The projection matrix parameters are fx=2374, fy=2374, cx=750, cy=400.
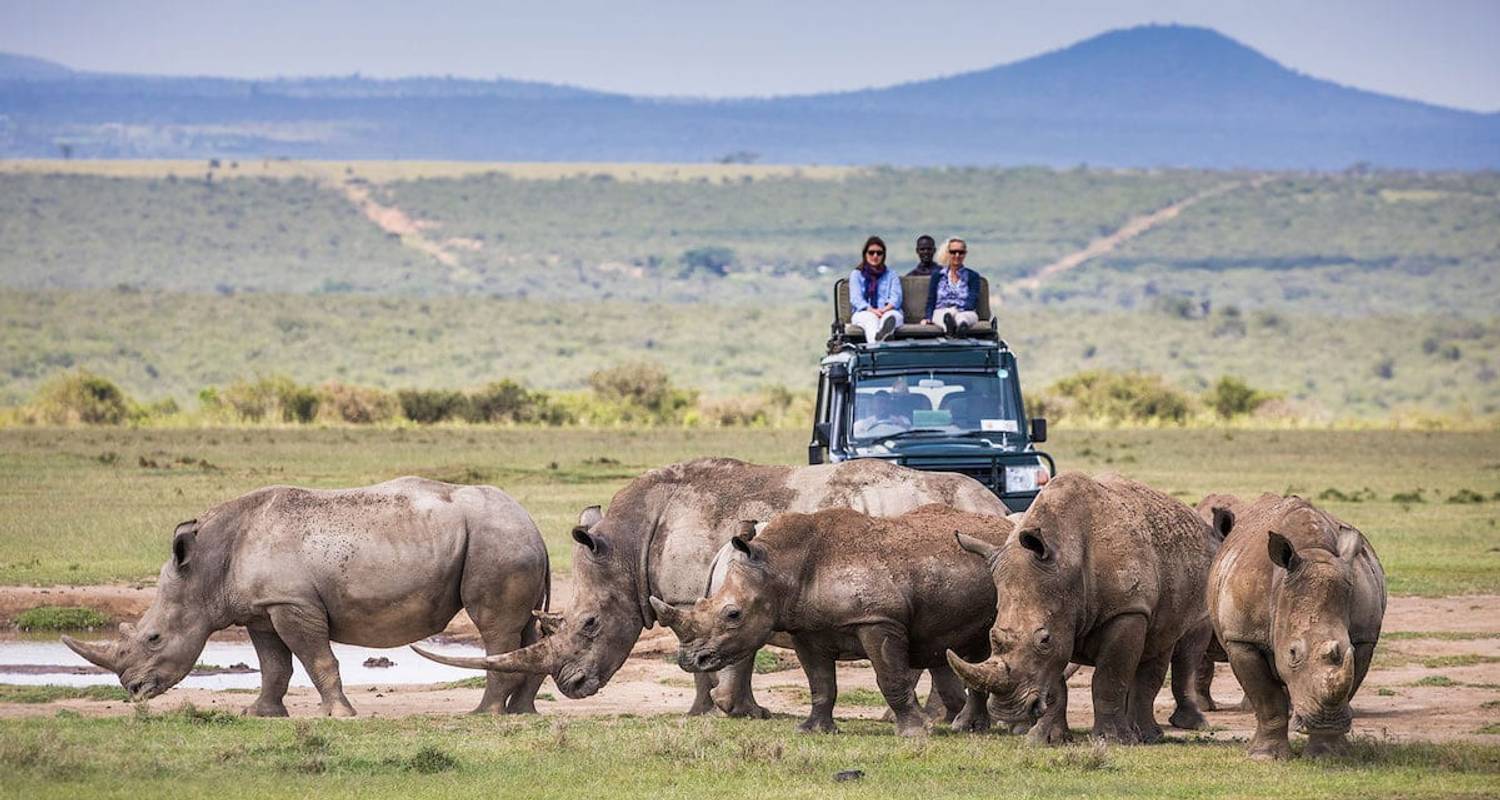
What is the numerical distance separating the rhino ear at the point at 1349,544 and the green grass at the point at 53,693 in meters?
8.39

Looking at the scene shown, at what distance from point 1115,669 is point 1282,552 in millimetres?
1792

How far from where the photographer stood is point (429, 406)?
182ft

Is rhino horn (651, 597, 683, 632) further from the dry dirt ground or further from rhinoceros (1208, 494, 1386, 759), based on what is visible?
rhinoceros (1208, 494, 1386, 759)

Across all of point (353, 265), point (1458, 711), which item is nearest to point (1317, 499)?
point (1458, 711)

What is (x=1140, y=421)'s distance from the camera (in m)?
59.3

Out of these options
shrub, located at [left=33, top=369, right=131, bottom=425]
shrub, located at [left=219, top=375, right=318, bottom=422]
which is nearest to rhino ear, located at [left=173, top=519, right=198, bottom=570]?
shrub, located at [left=33, top=369, right=131, bottom=425]

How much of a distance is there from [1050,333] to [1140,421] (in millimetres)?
40110

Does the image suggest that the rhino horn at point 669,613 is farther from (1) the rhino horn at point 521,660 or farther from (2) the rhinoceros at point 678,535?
(1) the rhino horn at point 521,660

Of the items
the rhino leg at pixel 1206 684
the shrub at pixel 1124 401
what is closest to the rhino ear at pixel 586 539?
the rhino leg at pixel 1206 684

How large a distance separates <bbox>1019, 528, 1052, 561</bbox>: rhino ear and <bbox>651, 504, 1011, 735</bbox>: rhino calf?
1.02 m

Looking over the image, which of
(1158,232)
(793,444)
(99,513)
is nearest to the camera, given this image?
(99,513)

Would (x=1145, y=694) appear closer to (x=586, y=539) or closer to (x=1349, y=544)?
(x=1349, y=544)

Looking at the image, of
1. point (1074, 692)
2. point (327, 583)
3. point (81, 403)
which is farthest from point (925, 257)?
point (81, 403)

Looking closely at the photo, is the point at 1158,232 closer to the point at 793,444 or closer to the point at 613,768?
the point at 793,444
